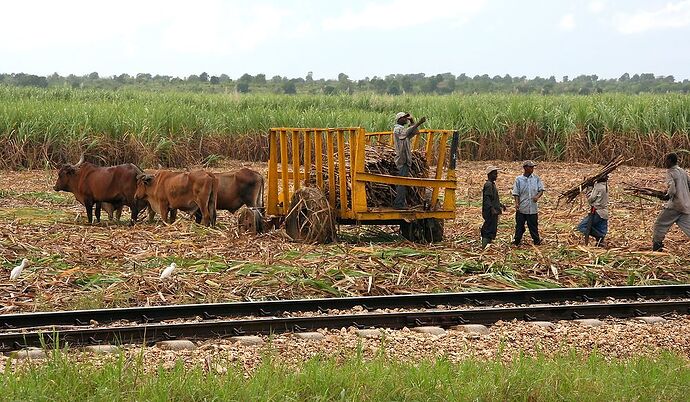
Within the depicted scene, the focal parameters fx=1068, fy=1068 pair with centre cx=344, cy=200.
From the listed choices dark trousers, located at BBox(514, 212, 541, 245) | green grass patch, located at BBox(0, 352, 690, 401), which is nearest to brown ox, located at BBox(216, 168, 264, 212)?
dark trousers, located at BBox(514, 212, 541, 245)

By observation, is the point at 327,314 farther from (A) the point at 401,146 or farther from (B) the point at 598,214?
(B) the point at 598,214

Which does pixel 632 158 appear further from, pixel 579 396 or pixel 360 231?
pixel 579 396

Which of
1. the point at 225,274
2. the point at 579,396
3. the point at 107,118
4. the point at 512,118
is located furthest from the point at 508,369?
the point at 512,118

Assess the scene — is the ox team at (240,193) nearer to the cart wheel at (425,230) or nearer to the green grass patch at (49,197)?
the cart wheel at (425,230)

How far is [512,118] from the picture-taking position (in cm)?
2989

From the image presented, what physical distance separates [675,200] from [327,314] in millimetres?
6338

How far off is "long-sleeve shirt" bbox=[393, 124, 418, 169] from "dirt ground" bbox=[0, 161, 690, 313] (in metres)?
1.22

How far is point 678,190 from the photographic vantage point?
47.5ft

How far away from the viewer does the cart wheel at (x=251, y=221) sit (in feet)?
52.3

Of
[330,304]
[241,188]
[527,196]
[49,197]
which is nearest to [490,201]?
[527,196]

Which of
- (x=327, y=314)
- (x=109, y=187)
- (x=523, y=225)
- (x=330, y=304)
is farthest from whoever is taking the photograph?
(x=109, y=187)

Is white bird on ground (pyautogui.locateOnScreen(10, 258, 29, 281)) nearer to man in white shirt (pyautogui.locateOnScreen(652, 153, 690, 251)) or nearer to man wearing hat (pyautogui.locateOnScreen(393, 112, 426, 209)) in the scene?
man wearing hat (pyautogui.locateOnScreen(393, 112, 426, 209))

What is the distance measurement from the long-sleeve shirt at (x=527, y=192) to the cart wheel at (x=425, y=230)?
126 centimetres

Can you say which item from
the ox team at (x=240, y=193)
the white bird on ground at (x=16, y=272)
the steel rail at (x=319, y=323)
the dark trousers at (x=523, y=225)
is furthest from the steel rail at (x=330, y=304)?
the dark trousers at (x=523, y=225)
